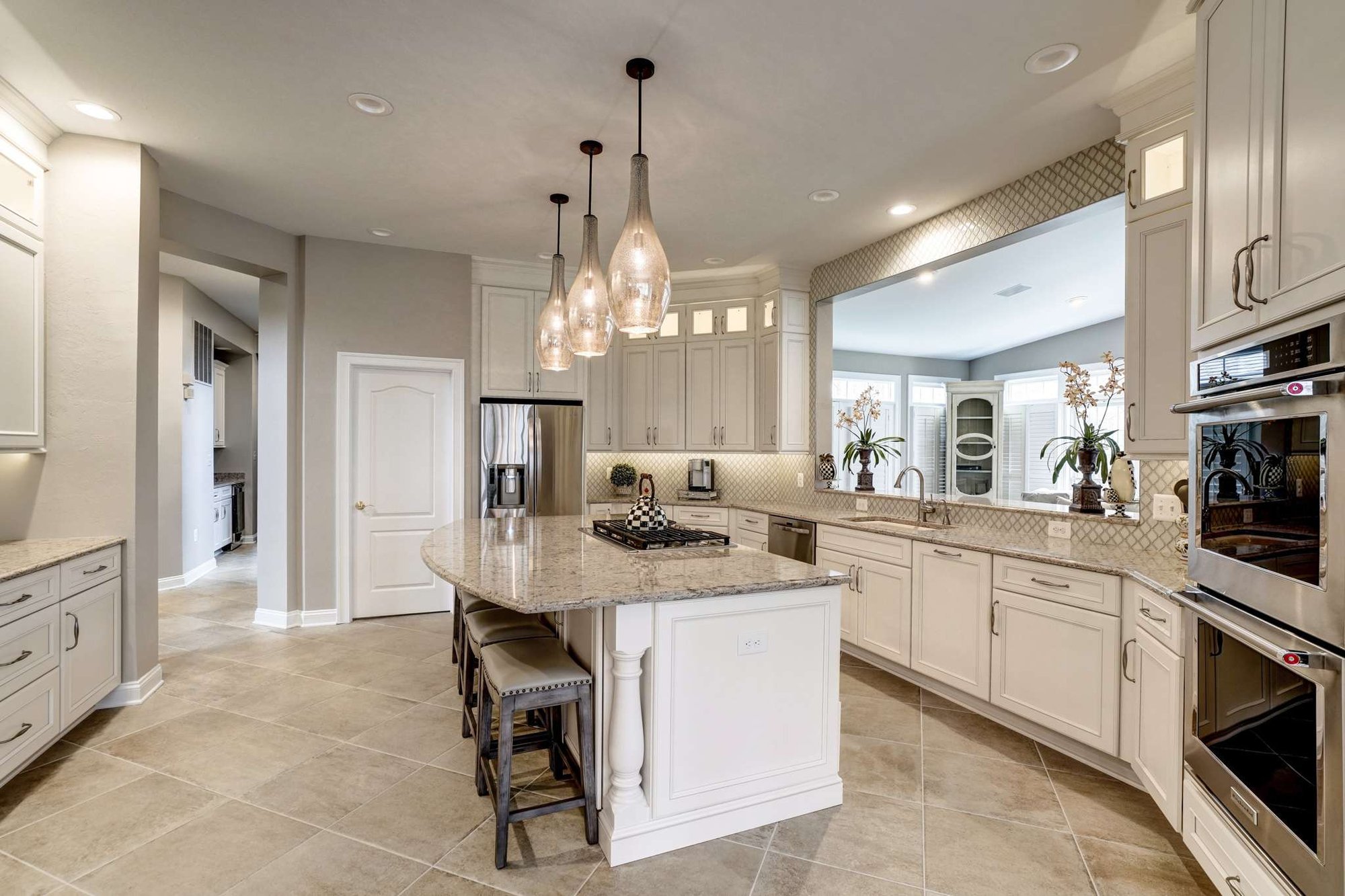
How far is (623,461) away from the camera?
19.7ft

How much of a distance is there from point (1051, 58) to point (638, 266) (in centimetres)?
175

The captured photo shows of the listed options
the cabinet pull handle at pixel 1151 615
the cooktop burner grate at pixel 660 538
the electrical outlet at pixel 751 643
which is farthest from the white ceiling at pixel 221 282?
the cabinet pull handle at pixel 1151 615

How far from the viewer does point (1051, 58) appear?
2434mm

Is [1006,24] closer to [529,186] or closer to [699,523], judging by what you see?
[529,186]

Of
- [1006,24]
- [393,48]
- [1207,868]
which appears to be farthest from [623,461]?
[1207,868]

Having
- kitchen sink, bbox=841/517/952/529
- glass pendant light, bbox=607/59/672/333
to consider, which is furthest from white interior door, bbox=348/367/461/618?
glass pendant light, bbox=607/59/672/333

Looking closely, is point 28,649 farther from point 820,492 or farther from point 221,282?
point 221,282

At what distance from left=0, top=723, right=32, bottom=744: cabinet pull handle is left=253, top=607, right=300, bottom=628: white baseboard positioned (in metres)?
2.21

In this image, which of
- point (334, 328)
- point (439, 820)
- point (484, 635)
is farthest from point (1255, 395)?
point (334, 328)

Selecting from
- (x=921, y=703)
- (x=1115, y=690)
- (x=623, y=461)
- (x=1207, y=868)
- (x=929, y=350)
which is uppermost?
(x=929, y=350)

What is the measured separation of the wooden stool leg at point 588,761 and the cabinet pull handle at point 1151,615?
6.28 feet

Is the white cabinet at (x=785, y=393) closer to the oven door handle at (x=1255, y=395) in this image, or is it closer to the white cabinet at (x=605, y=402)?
the white cabinet at (x=605, y=402)

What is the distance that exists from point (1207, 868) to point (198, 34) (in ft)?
13.7

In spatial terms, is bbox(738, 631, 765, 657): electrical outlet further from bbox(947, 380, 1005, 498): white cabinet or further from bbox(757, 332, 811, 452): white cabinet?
bbox(947, 380, 1005, 498): white cabinet
